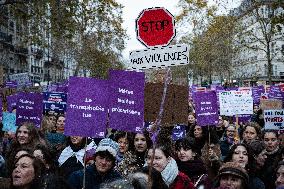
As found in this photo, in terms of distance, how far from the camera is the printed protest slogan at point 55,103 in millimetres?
13188

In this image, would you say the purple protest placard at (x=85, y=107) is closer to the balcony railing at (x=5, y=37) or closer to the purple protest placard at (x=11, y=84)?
the purple protest placard at (x=11, y=84)

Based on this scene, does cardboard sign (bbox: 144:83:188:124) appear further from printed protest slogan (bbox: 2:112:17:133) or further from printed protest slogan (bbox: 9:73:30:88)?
printed protest slogan (bbox: 9:73:30:88)

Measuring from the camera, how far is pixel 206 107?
32.7 feet

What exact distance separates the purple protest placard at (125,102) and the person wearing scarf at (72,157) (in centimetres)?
115

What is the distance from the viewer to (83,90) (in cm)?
555

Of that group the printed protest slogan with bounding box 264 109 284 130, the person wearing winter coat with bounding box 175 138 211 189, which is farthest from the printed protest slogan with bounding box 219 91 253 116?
the person wearing winter coat with bounding box 175 138 211 189

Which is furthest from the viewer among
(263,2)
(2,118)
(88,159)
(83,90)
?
(263,2)

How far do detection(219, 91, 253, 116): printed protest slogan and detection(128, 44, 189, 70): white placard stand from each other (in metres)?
5.99

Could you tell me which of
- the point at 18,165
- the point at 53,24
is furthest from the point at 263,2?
the point at 18,165

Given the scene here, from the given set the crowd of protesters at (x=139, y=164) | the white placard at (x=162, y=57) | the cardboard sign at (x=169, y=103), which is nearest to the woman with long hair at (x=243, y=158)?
the crowd of protesters at (x=139, y=164)

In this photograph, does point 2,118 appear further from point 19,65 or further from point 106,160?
point 19,65

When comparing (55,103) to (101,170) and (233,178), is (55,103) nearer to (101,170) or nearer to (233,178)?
(101,170)

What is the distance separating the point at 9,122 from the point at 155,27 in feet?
14.1

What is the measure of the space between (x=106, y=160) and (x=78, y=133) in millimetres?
497
